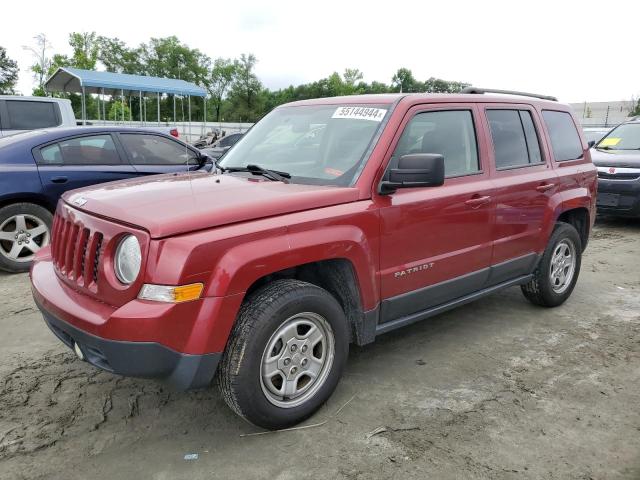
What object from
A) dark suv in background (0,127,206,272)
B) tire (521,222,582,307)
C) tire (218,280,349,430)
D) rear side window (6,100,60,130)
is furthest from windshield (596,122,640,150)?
rear side window (6,100,60,130)

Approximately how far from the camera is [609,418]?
305 centimetres

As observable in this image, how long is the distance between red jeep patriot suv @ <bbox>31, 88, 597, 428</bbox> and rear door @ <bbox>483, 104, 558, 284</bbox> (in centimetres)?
2

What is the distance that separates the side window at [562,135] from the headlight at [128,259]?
373cm

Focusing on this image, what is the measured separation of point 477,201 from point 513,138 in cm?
88

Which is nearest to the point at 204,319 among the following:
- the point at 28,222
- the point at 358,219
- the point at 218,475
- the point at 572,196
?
the point at 218,475

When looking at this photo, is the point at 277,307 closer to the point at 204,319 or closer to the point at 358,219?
the point at 204,319

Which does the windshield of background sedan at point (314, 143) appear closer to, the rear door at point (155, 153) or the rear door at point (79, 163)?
the rear door at point (155, 153)

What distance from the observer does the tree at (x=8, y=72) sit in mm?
64000

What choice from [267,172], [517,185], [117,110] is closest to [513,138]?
[517,185]

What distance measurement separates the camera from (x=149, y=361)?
2.41 meters

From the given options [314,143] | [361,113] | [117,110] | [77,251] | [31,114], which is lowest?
[77,251]

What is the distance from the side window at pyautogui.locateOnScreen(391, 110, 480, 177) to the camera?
344 centimetres

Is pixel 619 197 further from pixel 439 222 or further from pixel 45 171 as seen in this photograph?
pixel 45 171

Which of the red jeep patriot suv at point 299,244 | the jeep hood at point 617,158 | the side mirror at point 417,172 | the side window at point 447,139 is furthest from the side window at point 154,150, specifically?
the jeep hood at point 617,158
